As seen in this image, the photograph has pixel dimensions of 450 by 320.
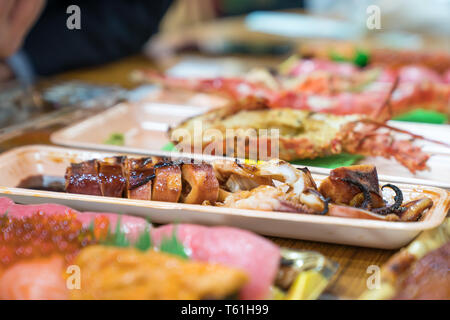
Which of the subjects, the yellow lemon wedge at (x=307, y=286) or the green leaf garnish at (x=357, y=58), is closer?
the yellow lemon wedge at (x=307, y=286)

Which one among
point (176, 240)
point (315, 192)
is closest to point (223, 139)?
point (315, 192)

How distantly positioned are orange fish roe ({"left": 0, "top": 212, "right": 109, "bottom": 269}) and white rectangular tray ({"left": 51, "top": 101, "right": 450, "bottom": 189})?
2.07 ft

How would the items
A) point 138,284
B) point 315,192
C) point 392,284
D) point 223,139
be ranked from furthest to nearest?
point 223,139 → point 315,192 → point 392,284 → point 138,284

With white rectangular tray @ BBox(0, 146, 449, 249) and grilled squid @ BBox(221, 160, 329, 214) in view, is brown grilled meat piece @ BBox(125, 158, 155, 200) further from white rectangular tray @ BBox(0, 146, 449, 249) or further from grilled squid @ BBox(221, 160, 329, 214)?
grilled squid @ BBox(221, 160, 329, 214)

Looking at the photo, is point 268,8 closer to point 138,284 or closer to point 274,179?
point 274,179

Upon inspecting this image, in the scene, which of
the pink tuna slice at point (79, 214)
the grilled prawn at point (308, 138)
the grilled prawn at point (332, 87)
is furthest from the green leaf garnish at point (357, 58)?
the pink tuna slice at point (79, 214)

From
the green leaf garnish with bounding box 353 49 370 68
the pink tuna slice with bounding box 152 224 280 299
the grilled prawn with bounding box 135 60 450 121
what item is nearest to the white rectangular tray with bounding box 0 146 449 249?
the pink tuna slice with bounding box 152 224 280 299

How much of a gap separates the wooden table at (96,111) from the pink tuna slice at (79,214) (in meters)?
0.38

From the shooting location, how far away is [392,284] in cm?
98

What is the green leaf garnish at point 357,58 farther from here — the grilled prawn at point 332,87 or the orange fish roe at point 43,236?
the orange fish roe at point 43,236

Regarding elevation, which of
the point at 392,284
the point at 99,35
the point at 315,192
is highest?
the point at 99,35

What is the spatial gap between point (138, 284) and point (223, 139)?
0.95 m

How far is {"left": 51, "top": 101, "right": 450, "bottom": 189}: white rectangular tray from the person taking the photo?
5.69ft

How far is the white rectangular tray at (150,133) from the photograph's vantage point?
1.74 meters
